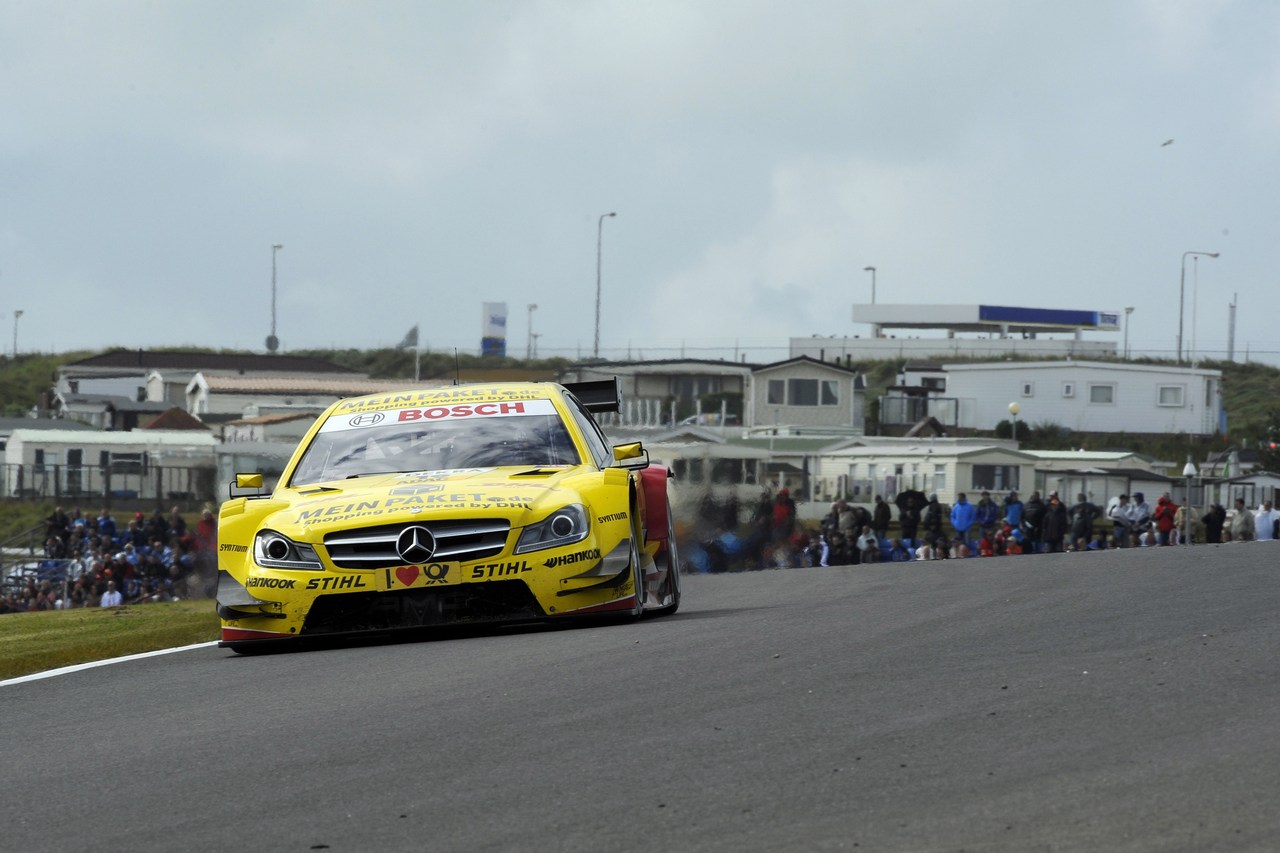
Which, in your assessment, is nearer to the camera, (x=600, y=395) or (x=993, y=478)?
(x=600, y=395)

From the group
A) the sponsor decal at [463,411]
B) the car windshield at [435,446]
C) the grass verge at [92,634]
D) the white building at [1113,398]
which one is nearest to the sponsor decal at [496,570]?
the car windshield at [435,446]

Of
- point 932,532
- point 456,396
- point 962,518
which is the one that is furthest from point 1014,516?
point 456,396

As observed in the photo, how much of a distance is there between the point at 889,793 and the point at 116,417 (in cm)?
6699

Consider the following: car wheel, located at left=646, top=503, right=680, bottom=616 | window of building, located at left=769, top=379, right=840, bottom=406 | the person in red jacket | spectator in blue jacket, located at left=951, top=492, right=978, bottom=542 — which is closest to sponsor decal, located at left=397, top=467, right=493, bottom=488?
car wheel, located at left=646, top=503, right=680, bottom=616

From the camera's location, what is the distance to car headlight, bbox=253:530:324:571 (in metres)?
9.09

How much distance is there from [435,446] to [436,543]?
56.3 inches

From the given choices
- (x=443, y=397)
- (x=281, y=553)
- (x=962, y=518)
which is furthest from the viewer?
(x=962, y=518)

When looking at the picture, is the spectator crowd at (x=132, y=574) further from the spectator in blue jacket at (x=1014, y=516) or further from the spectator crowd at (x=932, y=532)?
the spectator in blue jacket at (x=1014, y=516)

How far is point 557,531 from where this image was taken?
9.16 m

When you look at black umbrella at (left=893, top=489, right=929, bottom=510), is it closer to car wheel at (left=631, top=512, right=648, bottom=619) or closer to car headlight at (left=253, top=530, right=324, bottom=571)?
car wheel at (left=631, top=512, right=648, bottom=619)

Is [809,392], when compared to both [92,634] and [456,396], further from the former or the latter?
[456,396]

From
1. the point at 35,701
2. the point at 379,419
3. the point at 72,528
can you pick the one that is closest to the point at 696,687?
the point at 35,701

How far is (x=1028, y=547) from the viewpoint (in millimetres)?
26312

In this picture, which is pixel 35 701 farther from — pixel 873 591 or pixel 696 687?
pixel 873 591
